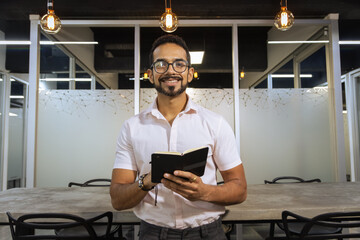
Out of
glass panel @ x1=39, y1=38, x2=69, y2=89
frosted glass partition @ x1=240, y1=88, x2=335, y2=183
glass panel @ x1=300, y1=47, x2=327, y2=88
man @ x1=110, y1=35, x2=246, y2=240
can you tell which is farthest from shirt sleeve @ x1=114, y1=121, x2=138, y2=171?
glass panel @ x1=300, y1=47, x2=327, y2=88

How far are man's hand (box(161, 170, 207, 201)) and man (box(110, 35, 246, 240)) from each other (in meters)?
0.07

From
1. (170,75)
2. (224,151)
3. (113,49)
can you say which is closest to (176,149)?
(224,151)

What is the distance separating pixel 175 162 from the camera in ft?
3.31

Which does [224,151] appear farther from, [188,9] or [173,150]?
[188,9]

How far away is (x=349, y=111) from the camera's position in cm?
557

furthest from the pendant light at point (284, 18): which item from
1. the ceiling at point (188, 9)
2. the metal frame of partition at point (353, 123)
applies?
the metal frame of partition at point (353, 123)

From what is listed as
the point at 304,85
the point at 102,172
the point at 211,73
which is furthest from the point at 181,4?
the point at 102,172

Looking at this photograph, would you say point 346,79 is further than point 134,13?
Yes

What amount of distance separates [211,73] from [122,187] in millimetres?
3317

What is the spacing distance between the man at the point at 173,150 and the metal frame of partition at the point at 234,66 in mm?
2879

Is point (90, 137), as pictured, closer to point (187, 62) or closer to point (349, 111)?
point (187, 62)

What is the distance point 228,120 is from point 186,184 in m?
3.25

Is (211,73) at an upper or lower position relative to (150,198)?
upper

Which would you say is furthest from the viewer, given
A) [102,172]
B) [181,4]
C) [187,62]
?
[102,172]
